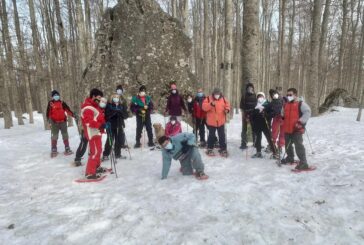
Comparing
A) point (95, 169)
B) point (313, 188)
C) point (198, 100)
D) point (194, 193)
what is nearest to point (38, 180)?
point (95, 169)

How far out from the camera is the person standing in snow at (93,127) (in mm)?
5664

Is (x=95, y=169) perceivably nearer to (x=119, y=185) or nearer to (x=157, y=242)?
(x=119, y=185)

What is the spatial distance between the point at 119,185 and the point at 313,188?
12.2 ft

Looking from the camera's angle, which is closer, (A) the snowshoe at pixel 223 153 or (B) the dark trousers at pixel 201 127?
(A) the snowshoe at pixel 223 153

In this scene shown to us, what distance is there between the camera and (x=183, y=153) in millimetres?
5727

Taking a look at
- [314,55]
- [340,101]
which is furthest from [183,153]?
[340,101]

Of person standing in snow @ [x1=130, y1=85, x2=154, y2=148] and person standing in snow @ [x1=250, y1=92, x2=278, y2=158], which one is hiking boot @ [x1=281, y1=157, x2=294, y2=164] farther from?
person standing in snow @ [x1=130, y1=85, x2=154, y2=148]

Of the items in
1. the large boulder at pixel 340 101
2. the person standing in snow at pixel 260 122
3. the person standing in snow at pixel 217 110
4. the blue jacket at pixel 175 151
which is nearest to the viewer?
the blue jacket at pixel 175 151

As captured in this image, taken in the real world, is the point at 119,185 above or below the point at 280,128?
below

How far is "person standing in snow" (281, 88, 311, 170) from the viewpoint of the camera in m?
5.63

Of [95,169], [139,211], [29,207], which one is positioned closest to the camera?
[139,211]

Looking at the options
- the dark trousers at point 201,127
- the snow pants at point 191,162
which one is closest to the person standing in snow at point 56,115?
the dark trousers at point 201,127

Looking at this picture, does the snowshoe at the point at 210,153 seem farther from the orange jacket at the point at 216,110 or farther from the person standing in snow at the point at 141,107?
the person standing in snow at the point at 141,107

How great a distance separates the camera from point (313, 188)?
461cm
